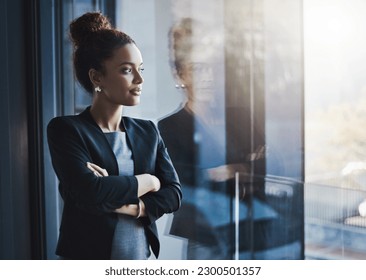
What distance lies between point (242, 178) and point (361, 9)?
2.19 ft

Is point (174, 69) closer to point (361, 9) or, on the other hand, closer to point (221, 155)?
point (221, 155)

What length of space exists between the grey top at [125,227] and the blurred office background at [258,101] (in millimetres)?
192

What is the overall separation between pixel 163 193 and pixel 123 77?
38 cm

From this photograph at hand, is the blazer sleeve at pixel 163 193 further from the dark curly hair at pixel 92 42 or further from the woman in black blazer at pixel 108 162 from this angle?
the dark curly hair at pixel 92 42

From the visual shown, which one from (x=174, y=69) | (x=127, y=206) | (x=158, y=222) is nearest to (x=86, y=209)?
(x=127, y=206)

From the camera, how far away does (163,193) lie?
172 cm

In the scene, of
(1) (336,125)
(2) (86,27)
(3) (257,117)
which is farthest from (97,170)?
(1) (336,125)

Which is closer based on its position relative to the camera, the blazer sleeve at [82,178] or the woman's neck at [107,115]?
the blazer sleeve at [82,178]

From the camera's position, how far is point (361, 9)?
172 centimetres

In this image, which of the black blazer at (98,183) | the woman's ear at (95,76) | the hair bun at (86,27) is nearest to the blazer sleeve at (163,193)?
the black blazer at (98,183)

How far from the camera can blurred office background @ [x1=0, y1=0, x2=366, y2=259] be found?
1757 mm

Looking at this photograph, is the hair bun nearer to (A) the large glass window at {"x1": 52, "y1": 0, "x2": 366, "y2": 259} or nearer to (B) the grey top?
(A) the large glass window at {"x1": 52, "y1": 0, "x2": 366, "y2": 259}

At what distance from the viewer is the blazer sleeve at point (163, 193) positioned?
170 cm

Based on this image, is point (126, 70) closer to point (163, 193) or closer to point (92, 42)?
point (92, 42)
